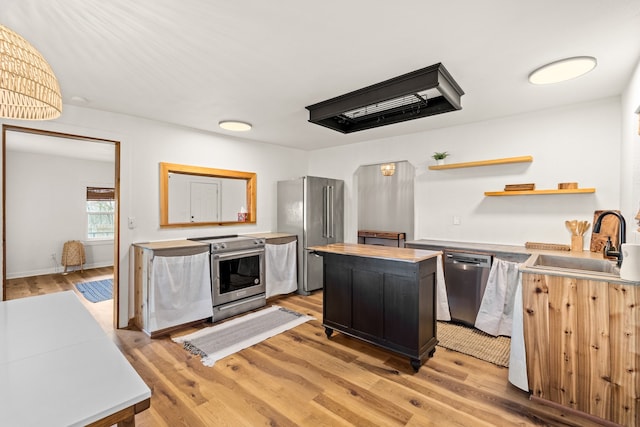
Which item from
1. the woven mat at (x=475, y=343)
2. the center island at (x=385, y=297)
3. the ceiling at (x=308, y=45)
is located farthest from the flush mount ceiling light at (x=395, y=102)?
the woven mat at (x=475, y=343)

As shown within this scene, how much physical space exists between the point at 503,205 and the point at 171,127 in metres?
4.30

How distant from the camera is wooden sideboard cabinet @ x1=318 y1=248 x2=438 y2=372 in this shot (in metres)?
2.42

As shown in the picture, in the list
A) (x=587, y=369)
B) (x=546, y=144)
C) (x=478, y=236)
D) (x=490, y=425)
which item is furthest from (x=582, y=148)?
(x=490, y=425)

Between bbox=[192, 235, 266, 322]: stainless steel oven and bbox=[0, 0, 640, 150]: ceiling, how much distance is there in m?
1.73

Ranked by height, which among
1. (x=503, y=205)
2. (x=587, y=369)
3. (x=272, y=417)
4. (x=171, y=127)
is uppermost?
(x=171, y=127)

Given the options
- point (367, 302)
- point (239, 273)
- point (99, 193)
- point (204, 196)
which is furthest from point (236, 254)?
point (99, 193)

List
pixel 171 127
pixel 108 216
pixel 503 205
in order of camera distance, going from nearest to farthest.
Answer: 1. pixel 503 205
2. pixel 171 127
3. pixel 108 216

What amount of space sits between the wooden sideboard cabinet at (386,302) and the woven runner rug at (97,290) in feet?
12.3

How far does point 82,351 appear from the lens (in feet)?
3.60

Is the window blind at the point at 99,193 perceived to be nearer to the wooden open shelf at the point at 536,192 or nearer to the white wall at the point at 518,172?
the white wall at the point at 518,172

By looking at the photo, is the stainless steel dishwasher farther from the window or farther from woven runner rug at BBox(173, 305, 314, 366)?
the window

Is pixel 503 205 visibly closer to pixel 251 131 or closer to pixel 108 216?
pixel 251 131

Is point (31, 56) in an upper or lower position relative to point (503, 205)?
upper

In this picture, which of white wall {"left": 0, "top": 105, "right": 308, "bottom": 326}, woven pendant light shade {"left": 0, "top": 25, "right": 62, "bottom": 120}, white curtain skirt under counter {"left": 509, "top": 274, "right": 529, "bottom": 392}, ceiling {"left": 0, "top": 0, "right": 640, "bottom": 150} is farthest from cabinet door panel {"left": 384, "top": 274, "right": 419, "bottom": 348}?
white wall {"left": 0, "top": 105, "right": 308, "bottom": 326}
